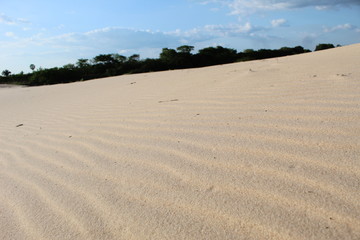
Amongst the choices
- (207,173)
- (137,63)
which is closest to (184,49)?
(137,63)

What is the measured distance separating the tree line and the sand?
46.0ft

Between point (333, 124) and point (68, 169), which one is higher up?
point (333, 124)

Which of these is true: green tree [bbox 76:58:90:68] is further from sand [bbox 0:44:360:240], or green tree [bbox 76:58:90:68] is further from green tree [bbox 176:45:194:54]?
sand [bbox 0:44:360:240]

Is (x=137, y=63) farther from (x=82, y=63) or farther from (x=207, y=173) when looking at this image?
(x=207, y=173)

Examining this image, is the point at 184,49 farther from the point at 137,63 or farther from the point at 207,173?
the point at 207,173

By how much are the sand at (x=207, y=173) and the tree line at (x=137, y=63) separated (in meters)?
14.0

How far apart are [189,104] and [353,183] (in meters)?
2.21

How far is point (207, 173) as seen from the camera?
1.72 meters

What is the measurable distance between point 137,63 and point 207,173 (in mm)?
17991

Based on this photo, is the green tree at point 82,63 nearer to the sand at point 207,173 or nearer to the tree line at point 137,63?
the tree line at point 137,63

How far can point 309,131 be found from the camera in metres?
1.99

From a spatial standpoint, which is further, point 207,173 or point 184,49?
Result: point 184,49

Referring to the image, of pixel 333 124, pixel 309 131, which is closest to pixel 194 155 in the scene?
pixel 309 131

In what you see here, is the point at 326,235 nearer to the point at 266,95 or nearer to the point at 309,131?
the point at 309,131
